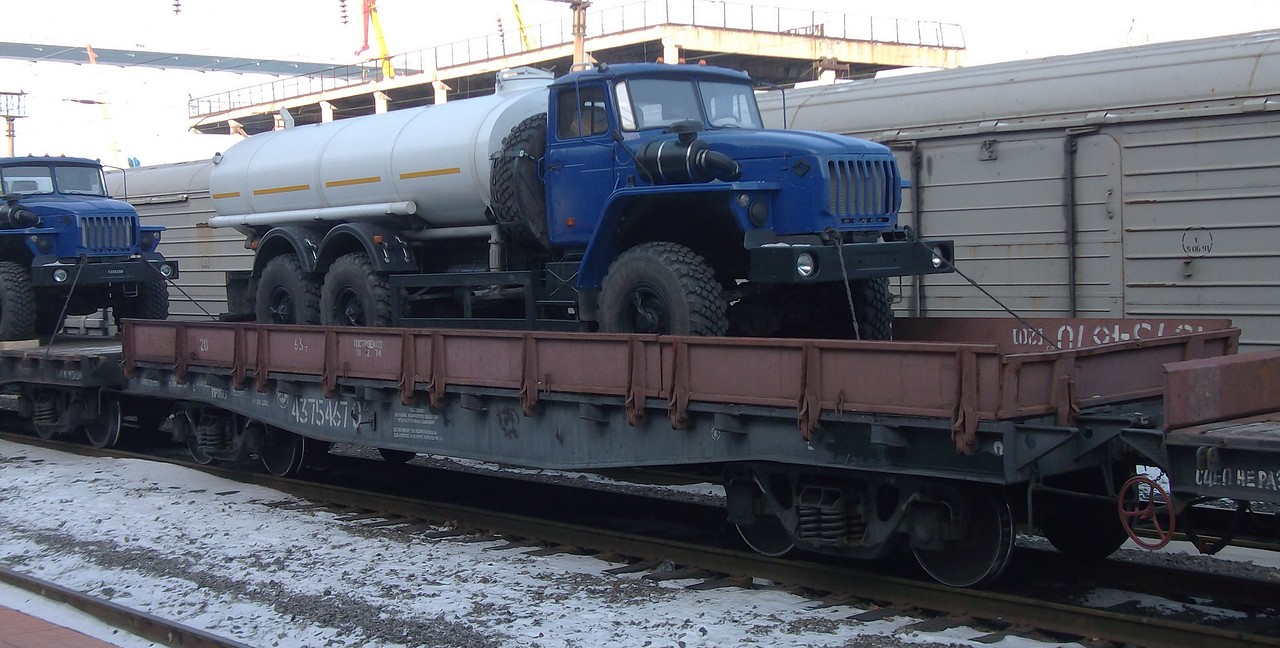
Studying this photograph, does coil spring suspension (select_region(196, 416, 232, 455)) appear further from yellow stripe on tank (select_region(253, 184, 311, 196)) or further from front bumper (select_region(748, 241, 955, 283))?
front bumper (select_region(748, 241, 955, 283))

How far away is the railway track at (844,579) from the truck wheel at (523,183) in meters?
2.47

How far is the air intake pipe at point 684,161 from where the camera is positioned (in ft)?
28.0

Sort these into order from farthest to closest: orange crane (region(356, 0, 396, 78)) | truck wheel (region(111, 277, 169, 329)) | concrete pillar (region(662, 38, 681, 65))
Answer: orange crane (region(356, 0, 396, 78)) < concrete pillar (region(662, 38, 681, 65)) < truck wheel (region(111, 277, 169, 329))

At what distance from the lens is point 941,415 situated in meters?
6.14

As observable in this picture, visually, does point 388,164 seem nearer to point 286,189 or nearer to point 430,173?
point 430,173

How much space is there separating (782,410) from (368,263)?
597 centimetres

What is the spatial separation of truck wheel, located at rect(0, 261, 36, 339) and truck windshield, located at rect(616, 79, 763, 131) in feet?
34.0

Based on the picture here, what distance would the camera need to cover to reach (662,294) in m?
8.34

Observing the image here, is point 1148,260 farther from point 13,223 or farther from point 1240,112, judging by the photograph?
point 13,223

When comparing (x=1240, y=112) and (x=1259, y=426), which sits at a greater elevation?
(x=1240, y=112)

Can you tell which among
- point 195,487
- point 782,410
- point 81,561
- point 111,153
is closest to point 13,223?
point 195,487

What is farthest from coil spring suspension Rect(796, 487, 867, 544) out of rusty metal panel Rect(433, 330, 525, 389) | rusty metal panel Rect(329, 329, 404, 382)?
rusty metal panel Rect(329, 329, 404, 382)

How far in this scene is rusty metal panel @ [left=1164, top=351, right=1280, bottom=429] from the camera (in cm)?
558

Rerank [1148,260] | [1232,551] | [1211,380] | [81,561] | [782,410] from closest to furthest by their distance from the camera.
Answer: [1211,380] → [782,410] → [1232,551] → [81,561] → [1148,260]
